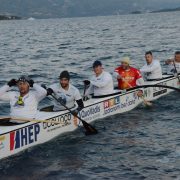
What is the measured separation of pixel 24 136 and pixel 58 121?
1623 millimetres

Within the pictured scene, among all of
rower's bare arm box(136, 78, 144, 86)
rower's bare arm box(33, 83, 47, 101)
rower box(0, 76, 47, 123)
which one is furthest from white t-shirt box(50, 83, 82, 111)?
rower's bare arm box(136, 78, 144, 86)

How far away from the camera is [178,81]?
21.1m

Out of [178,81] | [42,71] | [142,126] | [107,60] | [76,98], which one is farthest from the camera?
[107,60]

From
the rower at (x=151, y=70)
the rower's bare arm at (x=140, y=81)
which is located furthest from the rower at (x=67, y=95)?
the rower at (x=151, y=70)

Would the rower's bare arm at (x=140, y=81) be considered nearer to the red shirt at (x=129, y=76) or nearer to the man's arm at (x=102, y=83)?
the red shirt at (x=129, y=76)

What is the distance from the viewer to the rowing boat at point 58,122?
1206 centimetres

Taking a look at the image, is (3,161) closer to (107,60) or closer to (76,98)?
(76,98)

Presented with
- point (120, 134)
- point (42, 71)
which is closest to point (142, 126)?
point (120, 134)

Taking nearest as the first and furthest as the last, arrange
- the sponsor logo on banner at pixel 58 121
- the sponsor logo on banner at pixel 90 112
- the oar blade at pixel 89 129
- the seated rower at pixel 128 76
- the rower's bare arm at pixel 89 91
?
the sponsor logo on banner at pixel 58 121, the oar blade at pixel 89 129, the sponsor logo on banner at pixel 90 112, the rower's bare arm at pixel 89 91, the seated rower at pixel 128 76

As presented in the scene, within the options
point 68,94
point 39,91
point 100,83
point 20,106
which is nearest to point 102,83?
point 100,83

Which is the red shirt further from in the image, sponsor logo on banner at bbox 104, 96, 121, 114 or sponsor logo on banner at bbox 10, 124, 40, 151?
sponsor logo on banner at bbox 10, 124, 40, 151

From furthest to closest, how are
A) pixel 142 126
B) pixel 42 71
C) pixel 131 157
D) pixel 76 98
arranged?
pixel 42 71
pixel 142 126
pixel 76 98
pixel 131 157

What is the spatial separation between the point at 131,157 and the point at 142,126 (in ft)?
10.5

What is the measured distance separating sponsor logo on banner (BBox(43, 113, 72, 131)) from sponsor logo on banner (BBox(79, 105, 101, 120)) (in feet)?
2.30
